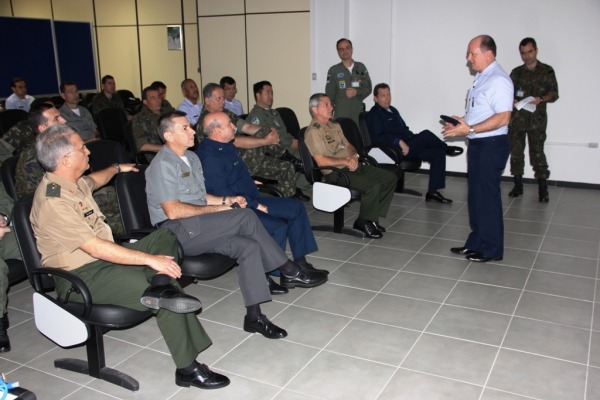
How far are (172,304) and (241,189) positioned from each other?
5.00 feet

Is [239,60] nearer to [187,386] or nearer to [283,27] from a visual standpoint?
[283,27]

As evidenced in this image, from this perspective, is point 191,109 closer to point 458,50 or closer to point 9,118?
point 9,118

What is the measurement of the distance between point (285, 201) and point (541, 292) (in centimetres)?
188

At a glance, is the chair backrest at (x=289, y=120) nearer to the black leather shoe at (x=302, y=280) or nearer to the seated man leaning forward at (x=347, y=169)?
the seated man leaning forward at (x=347, y=169)

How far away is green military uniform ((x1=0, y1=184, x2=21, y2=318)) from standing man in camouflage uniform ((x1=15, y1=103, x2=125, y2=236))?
88 millimetres

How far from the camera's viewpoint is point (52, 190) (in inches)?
102


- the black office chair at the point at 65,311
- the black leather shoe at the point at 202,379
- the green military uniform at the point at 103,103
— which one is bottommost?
the black leather shoe at the point at 202,379

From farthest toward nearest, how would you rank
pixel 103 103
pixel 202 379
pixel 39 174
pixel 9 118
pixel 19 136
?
pixel 103 103
pixel 9 118
pixel 19 136
pixel 39 174
pixel 202 379

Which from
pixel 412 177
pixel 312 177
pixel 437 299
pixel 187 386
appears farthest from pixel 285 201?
pixel 412 177

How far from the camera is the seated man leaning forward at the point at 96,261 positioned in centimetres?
257

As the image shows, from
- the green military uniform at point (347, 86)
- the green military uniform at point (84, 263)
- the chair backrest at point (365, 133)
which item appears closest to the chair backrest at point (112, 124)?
the green military uniform at point (347, 86)

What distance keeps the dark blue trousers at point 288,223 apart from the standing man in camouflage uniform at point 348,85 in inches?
136

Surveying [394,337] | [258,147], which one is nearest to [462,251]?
[394,337]

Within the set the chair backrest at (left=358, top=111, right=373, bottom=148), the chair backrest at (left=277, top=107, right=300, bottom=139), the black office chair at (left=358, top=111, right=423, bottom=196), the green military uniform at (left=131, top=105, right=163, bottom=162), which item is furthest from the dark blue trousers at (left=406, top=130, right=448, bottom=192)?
the green military uniform at (left=131, top=105, right=163, bottom=162)
